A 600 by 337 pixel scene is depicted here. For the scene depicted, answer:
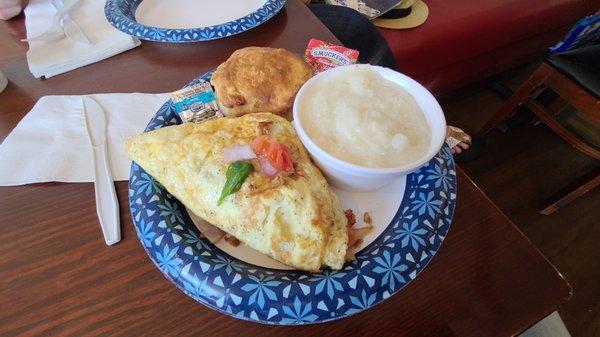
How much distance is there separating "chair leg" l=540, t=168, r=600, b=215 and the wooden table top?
59.8 inches

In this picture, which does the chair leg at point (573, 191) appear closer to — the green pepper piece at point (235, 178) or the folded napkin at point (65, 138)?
the green pepper piece at point (235, 178)

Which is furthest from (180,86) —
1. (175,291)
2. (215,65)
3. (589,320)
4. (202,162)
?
(589,320)

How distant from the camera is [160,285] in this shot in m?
0.77

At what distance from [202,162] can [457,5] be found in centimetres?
219

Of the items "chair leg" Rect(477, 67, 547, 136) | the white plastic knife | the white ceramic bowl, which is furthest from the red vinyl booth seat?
the white plastic knife

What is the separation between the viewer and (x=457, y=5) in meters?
2.25

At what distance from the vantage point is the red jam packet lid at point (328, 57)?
1147 mm

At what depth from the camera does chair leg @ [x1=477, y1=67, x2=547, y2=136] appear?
198cm

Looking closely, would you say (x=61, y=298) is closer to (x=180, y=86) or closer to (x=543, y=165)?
(x=180, y=86)

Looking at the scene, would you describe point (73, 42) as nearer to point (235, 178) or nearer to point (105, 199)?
point (105, 199)

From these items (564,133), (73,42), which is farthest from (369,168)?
(564,133)

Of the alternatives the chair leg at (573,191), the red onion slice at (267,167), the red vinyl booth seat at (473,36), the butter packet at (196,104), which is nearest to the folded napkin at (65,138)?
the butter packet at (196,104)

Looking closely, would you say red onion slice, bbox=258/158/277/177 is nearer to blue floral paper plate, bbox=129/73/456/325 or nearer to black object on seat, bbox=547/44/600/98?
blue floral paper plate, bbox=129/73/456/325

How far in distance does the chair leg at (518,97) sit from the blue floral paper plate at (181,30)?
161 centimetres
